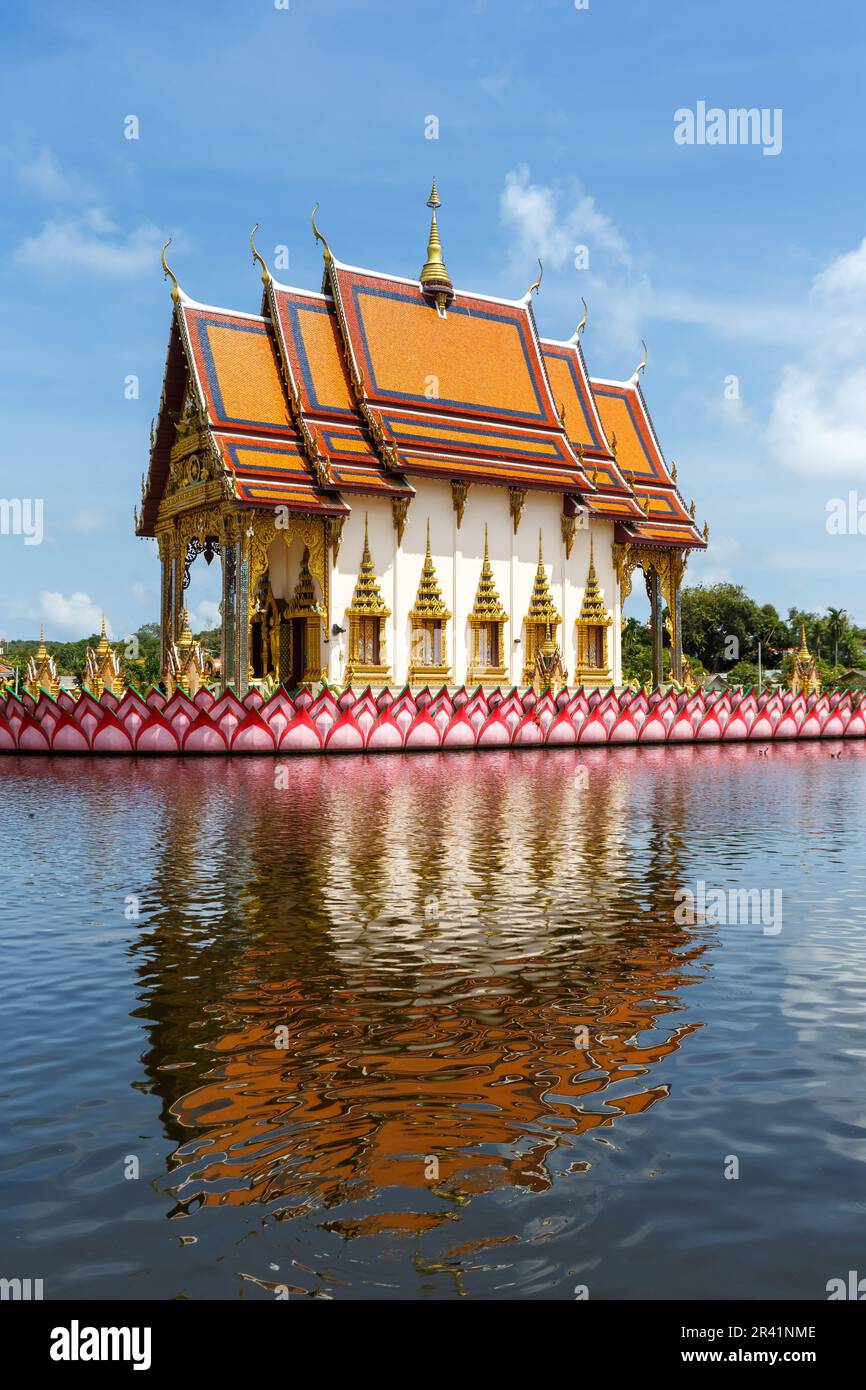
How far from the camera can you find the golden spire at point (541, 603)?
3453 centimetres

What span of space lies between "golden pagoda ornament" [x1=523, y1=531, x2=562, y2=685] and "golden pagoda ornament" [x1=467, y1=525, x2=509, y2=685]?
1.06 m

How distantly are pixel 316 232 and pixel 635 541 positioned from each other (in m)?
13.4

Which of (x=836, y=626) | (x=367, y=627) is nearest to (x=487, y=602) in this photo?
(x=367, y=627)

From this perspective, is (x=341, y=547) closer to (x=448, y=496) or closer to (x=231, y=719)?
(x=448, y=496)

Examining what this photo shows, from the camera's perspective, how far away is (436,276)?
35.1 m

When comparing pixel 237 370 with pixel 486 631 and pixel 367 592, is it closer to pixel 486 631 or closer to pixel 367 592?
pixel 367 592

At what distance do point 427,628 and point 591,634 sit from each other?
633 centimetres

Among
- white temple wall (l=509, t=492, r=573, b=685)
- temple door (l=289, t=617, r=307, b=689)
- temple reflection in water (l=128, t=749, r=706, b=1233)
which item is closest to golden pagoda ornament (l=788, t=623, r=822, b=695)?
white temple wall (l=509, t=492, r=573, b=685)

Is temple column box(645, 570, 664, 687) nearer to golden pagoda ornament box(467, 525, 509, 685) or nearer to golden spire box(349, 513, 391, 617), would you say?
golden pagoda ornament box(467, 525, 509, 685)

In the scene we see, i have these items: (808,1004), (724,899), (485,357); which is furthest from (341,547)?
(808,1004)

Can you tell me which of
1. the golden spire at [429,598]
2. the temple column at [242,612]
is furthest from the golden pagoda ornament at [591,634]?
the temple column at [242,612]
